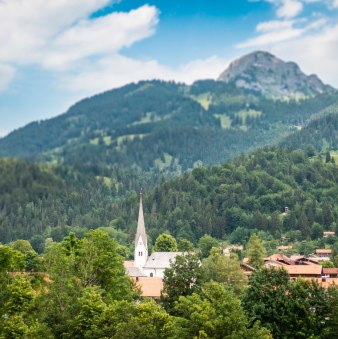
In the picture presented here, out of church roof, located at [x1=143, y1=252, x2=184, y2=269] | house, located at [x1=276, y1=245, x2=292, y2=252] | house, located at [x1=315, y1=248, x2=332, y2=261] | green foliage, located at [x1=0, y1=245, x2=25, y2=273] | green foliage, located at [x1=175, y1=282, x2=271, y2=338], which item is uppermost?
green foliage, located at [x1=0, y1=245, x2=25, y2=273]

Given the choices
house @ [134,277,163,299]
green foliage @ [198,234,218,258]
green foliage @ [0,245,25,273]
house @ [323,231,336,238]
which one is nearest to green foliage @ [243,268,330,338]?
green foliage @ [0,245,25,273]

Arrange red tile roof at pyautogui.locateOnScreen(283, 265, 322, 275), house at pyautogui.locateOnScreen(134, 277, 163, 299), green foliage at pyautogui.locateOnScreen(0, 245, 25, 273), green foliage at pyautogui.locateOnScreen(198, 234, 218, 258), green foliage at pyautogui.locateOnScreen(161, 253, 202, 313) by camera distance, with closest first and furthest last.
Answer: green foliage at pyautogui.locateOnScreen(0, 245, 25, 273) → green foliage at pyautogui.locateOnScreen(161, 253, 202, 313) → house at pyautogui.locateOnScreen(134, 277, 163, 299) → red tile roof at pyautogui.locateOnScreen(283, 265, 322, 275) → green foliage at pyautogui.locateOnScreen(198, 234, 218, 258)

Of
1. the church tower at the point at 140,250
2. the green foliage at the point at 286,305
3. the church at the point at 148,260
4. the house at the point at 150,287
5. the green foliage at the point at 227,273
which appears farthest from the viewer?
the church tower at the point at 140,250

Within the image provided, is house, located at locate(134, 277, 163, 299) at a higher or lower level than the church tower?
lower

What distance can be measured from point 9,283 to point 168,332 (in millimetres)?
17422

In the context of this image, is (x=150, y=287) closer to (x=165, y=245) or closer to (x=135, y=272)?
(x=135, y=272)

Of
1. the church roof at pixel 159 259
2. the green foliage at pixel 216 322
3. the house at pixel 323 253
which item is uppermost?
the green foliage at pixel 216 322

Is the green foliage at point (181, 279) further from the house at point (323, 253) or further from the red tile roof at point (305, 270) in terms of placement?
the house at point (323, 253)

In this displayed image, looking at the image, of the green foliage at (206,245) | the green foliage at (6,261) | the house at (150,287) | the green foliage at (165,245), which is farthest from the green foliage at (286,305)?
the green foliage at (206,245)

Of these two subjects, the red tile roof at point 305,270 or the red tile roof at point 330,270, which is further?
the red tile roof at point 330,270

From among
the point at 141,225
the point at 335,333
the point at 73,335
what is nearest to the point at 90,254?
the point at 73,335

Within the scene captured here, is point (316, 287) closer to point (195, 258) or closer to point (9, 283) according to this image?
point (195, 258)

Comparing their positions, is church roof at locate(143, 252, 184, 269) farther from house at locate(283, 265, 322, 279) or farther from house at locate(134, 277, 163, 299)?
house at locate(283, 265, 322, 279)

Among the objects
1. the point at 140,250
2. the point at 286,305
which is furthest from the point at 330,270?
the point at 286,305
